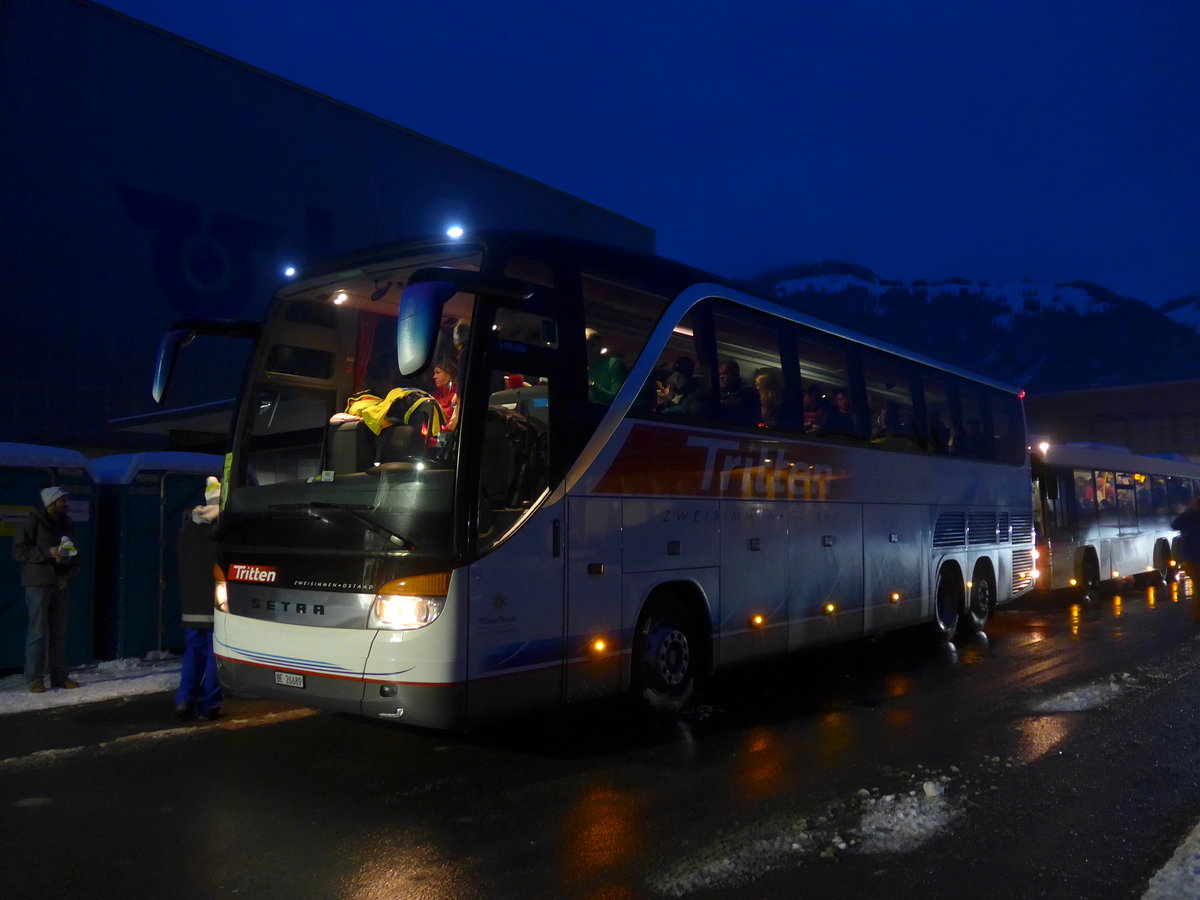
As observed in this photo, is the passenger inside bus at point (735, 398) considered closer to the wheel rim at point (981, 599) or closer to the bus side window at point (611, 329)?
the bus side window at point (611, 329)

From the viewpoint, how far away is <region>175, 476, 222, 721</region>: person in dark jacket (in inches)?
294

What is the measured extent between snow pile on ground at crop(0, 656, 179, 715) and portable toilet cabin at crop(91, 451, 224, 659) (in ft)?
0.87

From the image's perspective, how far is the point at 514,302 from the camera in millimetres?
6121

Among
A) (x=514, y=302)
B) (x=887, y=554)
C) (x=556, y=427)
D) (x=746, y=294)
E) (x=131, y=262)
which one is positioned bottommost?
(x=887, y=554)

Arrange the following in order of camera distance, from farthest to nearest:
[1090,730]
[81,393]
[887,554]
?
[81,393] < [887,554] < [1090,730]

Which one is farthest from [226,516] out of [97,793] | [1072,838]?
[1072,838]

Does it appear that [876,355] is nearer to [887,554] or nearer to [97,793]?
[887,554]

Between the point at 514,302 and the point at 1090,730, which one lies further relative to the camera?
the point at 1090,730

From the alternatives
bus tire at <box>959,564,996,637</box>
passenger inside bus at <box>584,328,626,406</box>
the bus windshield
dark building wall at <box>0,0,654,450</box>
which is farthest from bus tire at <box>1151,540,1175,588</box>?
the bus windshield

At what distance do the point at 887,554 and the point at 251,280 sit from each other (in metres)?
16.9

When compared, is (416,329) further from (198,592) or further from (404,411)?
(198,592)

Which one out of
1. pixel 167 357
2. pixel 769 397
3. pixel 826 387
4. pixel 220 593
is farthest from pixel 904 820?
pixel 167 357

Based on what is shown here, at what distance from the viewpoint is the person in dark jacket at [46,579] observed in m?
8.81

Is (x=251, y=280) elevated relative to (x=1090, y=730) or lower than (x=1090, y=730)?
elevated
